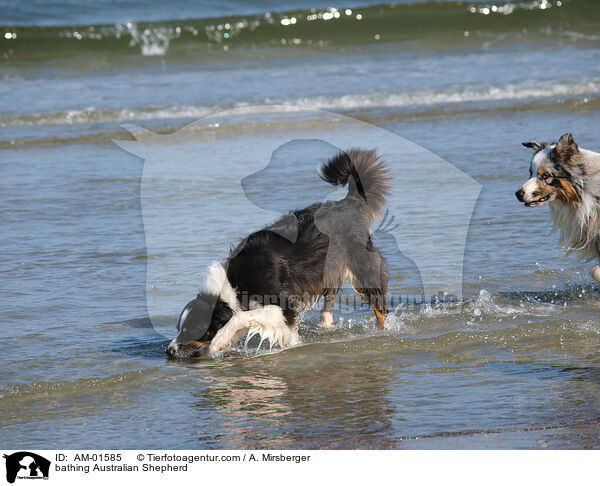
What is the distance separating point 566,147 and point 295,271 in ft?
6.52

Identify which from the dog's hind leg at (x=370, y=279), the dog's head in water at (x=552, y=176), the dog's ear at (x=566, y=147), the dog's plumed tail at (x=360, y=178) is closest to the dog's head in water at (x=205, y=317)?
the dog's hind leg at (x=370, y=279)

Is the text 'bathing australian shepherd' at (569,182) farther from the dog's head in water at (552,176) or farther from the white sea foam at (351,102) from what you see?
the white sea foam at (351,102)

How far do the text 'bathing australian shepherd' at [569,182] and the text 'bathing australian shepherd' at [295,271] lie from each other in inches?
40.5

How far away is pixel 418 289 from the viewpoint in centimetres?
636

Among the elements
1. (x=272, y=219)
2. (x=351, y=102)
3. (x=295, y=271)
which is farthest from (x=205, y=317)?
(x=351, y=102)

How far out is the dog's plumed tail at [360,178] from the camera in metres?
5.96

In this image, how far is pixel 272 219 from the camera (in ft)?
26.9

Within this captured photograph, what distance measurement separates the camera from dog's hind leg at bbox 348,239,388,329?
574 cm

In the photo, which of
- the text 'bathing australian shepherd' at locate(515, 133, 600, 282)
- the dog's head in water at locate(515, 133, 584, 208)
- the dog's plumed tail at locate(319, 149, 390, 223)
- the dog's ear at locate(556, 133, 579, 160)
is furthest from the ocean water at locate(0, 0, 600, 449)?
the dog's ear at locate(556, 133, 579, 160)
